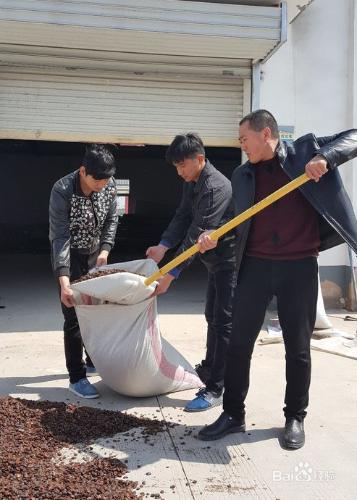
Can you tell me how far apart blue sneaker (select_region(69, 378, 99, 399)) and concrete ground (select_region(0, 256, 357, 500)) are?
0.06 m

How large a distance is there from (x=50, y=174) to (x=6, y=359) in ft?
45.4

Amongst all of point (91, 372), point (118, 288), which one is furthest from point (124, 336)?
point (91, 372)

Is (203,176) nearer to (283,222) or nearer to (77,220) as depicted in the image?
(283,222)

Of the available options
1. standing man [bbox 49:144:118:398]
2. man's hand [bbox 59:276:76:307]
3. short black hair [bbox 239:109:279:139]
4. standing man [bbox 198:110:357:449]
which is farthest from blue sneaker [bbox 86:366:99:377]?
short black hair [bbox 239:109:279:139]

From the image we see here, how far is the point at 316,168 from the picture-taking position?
8.21ft

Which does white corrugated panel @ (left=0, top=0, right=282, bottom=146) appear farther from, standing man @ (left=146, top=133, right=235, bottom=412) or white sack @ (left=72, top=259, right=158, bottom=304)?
white sack @ (left=72, top=259, right=158, bottom=304)

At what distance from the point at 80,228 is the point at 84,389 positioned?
1.10 metres

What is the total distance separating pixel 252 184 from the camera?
2846 mm

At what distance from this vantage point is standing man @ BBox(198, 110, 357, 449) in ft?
8.93

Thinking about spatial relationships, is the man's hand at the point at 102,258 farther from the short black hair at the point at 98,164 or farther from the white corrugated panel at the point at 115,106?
the white corrugated panel at the point at 115,106


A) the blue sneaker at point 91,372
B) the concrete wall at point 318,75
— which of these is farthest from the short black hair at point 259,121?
the concrete wall at point 318,75

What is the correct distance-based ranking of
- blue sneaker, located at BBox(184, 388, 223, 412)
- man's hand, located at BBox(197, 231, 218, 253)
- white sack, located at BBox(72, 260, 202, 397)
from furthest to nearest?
blue sneaker, located at BBox(184, 388, 223, 412), white sack, located at BBox(72, 260, 202, 397), man's hand, located at BBox(197, 231, 218, 253)

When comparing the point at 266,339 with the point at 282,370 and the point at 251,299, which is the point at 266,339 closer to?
the point at 282,370

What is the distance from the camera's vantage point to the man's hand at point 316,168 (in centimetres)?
250
